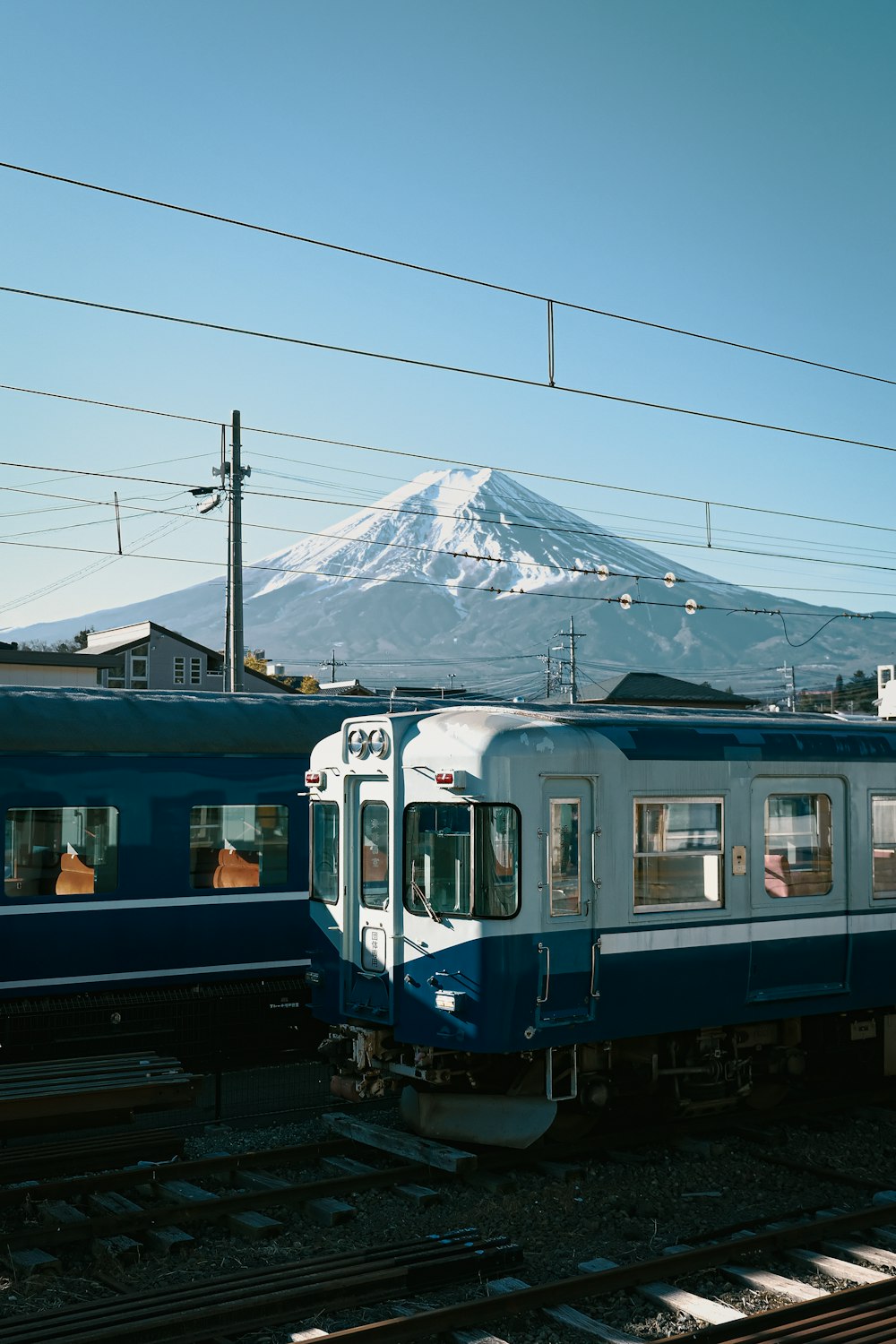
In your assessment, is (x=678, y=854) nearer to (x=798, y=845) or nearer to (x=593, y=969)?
(x=593, y=969)

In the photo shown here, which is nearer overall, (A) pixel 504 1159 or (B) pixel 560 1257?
(B) pixel 560 1257

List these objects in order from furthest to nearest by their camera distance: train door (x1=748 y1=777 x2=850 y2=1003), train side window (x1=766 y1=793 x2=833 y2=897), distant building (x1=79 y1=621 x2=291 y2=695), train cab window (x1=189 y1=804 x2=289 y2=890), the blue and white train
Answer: distant building (x1=79 y1=621 x2=291 y2=695) → train cab window (x1=189 y1=804 x2=289 y2=890) → train side window (x1=766 y1=793 x2=833 y2=897) → train door (x1=748 y1=777 x2=850 y2=1003) → the blue and white train

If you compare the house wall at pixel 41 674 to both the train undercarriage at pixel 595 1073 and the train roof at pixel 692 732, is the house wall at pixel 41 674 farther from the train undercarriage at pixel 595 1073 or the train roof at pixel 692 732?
the train undercarriage at pixel 595 1073

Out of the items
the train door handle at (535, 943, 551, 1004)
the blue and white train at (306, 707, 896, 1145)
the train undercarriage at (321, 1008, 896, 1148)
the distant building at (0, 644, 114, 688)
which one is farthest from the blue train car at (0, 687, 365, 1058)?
the distant building at (0, 644, 114, 688)

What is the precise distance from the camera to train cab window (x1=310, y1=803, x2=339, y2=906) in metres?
11.6

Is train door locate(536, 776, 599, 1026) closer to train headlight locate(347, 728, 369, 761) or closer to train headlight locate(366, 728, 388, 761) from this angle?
train headlight locate(366, 728, 388, 761)

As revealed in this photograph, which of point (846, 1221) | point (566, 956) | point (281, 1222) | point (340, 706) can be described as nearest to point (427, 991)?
point (566, 956)

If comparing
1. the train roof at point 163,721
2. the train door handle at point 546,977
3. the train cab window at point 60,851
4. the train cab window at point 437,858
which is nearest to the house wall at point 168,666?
the train roof at point 163,721

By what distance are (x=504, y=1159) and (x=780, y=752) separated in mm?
4137

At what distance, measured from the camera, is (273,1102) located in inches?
525

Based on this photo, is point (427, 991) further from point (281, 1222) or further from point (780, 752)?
point (780, 752)

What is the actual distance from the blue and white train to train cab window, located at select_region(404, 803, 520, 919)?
0.02 metres

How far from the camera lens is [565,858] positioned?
10.4 m

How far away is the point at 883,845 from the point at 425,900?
4678 millimetres
